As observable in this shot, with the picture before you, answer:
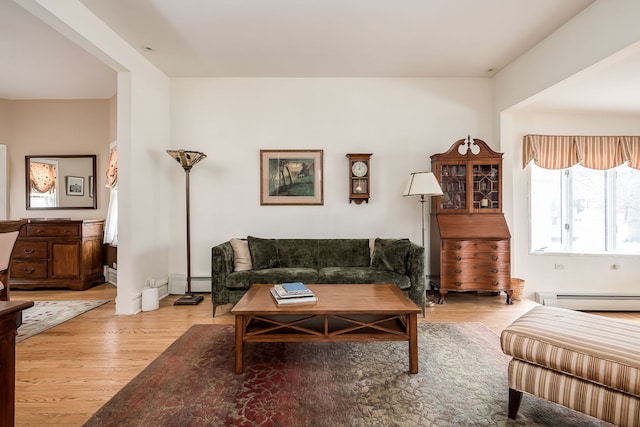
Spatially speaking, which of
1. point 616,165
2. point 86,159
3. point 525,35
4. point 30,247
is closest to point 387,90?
point 525,35

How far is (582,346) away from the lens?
1508 mm

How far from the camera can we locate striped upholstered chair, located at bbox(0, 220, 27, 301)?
252 centimetres

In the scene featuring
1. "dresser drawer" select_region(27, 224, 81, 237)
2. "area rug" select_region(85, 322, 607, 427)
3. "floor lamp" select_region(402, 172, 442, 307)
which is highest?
"floor lamp" select_region(402, 172, 442, 307)

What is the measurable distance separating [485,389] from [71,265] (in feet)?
17.2

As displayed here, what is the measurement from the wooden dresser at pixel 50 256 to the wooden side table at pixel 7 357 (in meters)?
3.99

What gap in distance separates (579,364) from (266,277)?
104 inches

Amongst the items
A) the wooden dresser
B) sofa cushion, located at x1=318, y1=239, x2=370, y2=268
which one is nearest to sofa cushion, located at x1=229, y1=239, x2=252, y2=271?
sofa cushion, located at x1=318, y1=239, x2=370, y2=268

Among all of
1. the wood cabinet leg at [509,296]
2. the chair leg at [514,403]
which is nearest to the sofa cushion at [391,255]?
the wood cabinet leg at [509,296]

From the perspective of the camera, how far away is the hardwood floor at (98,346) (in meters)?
1.89

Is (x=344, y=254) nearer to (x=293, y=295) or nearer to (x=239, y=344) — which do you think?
(x=293, y=295)

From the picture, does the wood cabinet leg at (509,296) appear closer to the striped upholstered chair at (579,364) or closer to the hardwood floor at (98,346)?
the hardwood floor at (98,346)

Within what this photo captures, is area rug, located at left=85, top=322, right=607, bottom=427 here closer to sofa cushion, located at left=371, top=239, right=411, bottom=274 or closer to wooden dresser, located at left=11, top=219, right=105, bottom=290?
sofa cushion, located at left=371, top=239, right=411, bottom=274

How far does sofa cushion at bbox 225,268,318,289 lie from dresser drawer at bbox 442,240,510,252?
5.65 ft

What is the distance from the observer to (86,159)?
17.0ft
